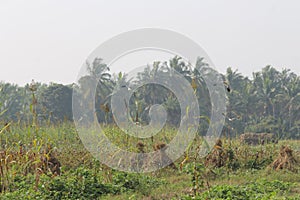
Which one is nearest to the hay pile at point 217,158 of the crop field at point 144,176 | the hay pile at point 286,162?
the crop field at point 144,176

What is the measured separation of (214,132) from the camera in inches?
279

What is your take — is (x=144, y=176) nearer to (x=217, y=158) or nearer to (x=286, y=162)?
(x=217, y=158)

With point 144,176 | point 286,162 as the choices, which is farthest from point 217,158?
point 144,176

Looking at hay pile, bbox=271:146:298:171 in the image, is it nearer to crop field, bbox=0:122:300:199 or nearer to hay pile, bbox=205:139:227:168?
crop field, bbox=0:122:300:199

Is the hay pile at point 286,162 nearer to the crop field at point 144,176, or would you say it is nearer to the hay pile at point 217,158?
the crop field at point 144,176

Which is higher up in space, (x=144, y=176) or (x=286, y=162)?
(x=144, y=176)

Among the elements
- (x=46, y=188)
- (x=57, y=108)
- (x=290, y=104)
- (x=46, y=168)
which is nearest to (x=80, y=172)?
(x=46, y=188)

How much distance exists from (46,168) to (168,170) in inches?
90.8

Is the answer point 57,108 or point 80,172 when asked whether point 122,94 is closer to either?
point 80,172

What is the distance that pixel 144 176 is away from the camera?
599 centimetres

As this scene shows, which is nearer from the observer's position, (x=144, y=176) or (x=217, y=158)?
(x=144, y=176)

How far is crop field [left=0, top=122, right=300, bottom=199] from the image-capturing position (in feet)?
15.3

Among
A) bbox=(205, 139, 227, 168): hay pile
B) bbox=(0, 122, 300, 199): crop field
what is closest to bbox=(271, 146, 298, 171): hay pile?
bbox=(0, 122, 300, 199): crop field

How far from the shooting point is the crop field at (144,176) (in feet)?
15.3
